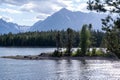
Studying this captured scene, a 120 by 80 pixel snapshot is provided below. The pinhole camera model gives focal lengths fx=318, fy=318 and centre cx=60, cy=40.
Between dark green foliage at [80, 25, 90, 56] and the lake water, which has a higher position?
dark green foliage at [80, 25, 90, 56]

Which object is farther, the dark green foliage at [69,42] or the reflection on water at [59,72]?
the dark green foliage at [69,42]

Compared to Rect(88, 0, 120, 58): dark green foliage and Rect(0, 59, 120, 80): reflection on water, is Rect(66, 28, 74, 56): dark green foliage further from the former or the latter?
Rect(88, 0, 120, 58): dark green foliage

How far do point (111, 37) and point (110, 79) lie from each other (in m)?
49.4

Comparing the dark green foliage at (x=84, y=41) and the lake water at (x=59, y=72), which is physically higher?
the dark green foliage at (x=84, y=41)

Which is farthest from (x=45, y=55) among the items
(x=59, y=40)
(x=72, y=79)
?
(x=72, y=79)

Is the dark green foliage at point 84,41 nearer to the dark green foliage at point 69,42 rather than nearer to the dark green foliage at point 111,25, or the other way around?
the dark green foliage at point 69,42

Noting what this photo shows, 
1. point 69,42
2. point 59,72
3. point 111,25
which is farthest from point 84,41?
point 111,25

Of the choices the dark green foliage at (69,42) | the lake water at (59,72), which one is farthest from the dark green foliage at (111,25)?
the dark green foliage at (69,42)

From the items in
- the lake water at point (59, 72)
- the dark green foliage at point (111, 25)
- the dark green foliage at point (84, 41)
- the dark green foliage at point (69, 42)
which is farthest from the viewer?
the dark green foliage at point (84, 41)

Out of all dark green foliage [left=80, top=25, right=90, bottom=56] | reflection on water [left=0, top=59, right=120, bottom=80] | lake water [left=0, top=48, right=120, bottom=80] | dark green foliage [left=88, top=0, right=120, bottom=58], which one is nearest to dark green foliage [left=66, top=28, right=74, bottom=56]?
dark green foliage [left=80, top=25, right=90, bottom=56]

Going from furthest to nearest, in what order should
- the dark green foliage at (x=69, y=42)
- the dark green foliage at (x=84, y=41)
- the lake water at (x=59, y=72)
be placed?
the dark green foliage at (x=84, y=41) → the dark green foliage at (x=69, y=42) → the lake water at (x=59, y=72)

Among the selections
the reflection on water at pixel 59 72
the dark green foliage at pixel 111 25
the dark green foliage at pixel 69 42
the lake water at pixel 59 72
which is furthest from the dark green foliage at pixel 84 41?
the dark green foliage at pixel 111 25

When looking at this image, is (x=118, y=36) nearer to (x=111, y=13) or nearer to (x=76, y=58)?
(x=111, y=13)

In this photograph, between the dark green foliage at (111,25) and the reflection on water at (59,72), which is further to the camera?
the reflection on water at (59,72)
